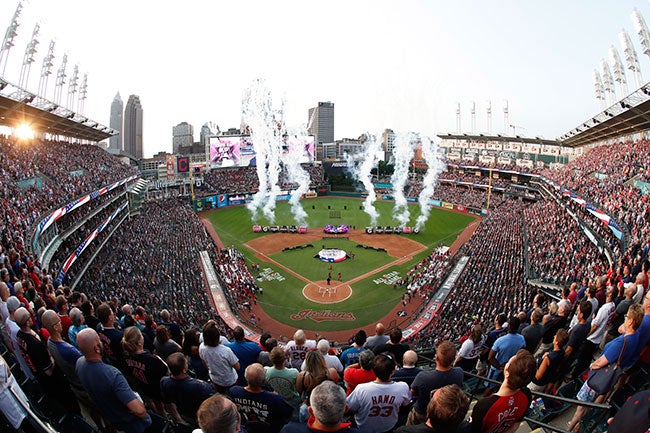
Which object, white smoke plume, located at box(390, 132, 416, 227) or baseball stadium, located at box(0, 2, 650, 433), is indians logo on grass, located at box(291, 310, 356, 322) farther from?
white smoke plume, located at box(390, 132, 416, 227)

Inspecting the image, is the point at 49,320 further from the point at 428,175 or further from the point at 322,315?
the point at 428,175

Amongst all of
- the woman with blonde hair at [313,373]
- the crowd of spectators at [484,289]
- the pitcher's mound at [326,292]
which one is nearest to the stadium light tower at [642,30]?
the crowd of spectators at [484,289]

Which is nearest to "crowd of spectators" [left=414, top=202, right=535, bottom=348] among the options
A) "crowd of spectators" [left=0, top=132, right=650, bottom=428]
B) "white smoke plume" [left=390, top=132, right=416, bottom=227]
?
"crowd of spectators" [left=0, top=132, right=650, bottom=428]

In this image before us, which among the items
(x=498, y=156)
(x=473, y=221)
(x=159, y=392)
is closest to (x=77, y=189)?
(x=159, y=392)

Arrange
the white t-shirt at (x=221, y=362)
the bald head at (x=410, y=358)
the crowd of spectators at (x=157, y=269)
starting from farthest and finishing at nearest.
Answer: the crowd of spectators at (x=157, y=269) → the white t-shirt at (x=221, y=362) → the bald head at (x=410, y=358)

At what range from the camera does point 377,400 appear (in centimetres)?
436

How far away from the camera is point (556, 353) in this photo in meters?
6.04

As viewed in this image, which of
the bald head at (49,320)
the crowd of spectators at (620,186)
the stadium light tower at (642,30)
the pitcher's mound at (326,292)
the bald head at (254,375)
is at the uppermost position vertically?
the stadium light tower at (642,30)

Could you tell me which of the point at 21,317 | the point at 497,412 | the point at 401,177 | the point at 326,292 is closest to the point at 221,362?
the point at 21,317

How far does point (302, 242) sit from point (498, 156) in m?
57.5

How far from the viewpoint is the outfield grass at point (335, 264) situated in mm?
26625

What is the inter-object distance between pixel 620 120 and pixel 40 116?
57.6 m

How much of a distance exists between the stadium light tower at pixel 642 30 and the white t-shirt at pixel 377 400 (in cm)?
4069

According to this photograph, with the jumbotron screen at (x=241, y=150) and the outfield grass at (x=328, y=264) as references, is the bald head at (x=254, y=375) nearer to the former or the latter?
the outfield grass at (x=328, y=264)
